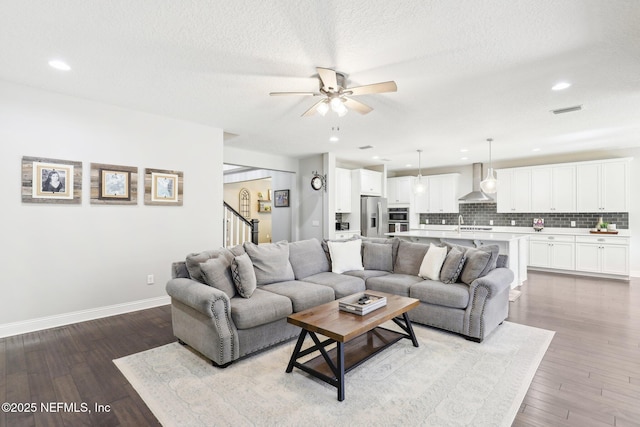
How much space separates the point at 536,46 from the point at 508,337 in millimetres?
2716

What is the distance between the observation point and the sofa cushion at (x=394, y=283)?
3619 mm

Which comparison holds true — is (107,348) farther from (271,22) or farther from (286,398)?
(271,22)

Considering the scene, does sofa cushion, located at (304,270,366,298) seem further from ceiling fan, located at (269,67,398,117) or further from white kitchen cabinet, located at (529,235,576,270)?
white kitchen cabinet, located at (529,235,576,270)

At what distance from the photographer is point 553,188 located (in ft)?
22.6

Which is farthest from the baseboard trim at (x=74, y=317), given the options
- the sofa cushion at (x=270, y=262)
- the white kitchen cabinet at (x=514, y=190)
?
the white kitchen cabinet at (x=514, y=190)

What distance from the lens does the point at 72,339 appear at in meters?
3.16

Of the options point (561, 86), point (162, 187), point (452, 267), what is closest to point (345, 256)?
point (452, 267)

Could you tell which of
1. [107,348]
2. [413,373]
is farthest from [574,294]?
[107,348]

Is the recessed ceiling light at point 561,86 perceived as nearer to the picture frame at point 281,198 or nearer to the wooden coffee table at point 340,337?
the wooden coffee table at point 340,337

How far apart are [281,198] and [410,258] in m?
4.33

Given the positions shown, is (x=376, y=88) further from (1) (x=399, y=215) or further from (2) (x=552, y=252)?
(1) (x=399, y=215)

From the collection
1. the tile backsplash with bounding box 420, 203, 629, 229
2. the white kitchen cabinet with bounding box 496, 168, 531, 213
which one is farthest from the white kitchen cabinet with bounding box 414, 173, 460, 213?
the white kitchen cabinet with bounding box 496, 168, 531, 213

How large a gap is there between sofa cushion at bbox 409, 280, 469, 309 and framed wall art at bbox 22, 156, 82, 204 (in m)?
4.07

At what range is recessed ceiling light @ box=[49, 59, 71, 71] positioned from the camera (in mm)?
2807
